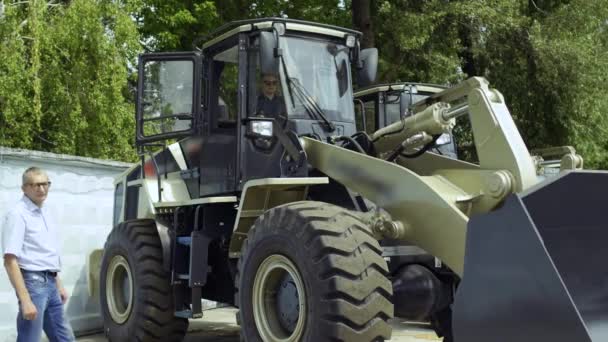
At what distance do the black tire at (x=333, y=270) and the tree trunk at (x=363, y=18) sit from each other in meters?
12.8

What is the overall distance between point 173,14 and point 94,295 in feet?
38.2

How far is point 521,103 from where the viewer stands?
1933 cm

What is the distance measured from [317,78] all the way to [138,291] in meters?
2.84

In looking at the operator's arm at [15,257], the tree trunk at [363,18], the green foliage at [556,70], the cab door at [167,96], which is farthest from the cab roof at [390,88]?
the tree trunk at [363,18]

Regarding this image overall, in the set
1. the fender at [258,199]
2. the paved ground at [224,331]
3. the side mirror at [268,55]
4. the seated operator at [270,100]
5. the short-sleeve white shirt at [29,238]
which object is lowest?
the paved ground at [224,331]

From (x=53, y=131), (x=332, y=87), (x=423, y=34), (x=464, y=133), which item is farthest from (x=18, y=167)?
(x=423, y=34)

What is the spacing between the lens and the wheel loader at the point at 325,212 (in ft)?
17.4

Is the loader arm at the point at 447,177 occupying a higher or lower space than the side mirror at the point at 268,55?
lower

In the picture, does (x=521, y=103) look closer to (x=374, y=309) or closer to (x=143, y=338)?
(x=143, y=338)

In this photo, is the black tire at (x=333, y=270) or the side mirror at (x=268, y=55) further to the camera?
the side mirror at (x=268, y=55)

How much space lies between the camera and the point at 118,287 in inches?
348

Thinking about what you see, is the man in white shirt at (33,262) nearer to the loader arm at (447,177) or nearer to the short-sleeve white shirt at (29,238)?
the short-sleeve white shirt at (29,238)

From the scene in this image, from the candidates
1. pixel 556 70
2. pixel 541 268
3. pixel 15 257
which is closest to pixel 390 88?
pixel 541 268

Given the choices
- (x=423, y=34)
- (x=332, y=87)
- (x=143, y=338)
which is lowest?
(x=143, y=338)
